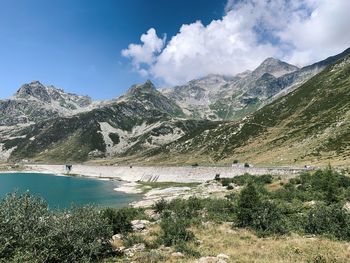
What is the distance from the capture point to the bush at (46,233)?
21656 millimetres

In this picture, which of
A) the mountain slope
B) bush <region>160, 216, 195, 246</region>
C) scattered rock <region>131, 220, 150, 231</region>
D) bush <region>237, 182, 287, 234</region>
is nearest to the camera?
bush <region>160, 216, 195, 246</region>

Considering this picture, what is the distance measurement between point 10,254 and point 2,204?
160 inches

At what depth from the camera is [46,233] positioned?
78.7 ft

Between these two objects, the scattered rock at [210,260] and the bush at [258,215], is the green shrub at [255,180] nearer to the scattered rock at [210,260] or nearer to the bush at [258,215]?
the bush at [258,215]

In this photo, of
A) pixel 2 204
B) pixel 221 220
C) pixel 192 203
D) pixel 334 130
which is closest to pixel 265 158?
pixel 334 130

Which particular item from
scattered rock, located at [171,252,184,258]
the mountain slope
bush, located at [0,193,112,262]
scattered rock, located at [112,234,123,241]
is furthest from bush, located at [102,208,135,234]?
the mountain slope

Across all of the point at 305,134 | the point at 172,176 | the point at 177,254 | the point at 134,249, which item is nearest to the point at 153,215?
the point at 134,249

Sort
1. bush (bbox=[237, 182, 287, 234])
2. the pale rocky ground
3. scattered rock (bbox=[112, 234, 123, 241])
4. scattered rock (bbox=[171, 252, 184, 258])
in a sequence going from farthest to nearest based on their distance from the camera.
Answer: the pale rocky ground → scattered rock (bbox=[112, 234, 123, 241]) → bush (bbox=[237, 182, 287, 234]) → scattered rock (bbox=[171, 252, 184, 258])

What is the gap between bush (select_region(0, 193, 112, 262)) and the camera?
2166cm

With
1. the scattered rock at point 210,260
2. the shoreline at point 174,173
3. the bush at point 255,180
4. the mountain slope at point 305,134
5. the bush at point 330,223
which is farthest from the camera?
the mountain slope at point 305,134

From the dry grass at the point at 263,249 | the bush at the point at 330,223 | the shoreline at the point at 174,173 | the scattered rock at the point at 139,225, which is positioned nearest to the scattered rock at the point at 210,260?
the dry grass at the point at 263,249

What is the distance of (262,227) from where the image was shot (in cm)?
3297

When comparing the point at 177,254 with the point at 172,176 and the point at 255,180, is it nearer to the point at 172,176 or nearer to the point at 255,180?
the point at 255,180

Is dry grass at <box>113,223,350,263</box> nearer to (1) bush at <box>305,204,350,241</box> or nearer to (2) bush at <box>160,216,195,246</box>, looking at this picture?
(2) bush at <box>160,216,195,246</box>
